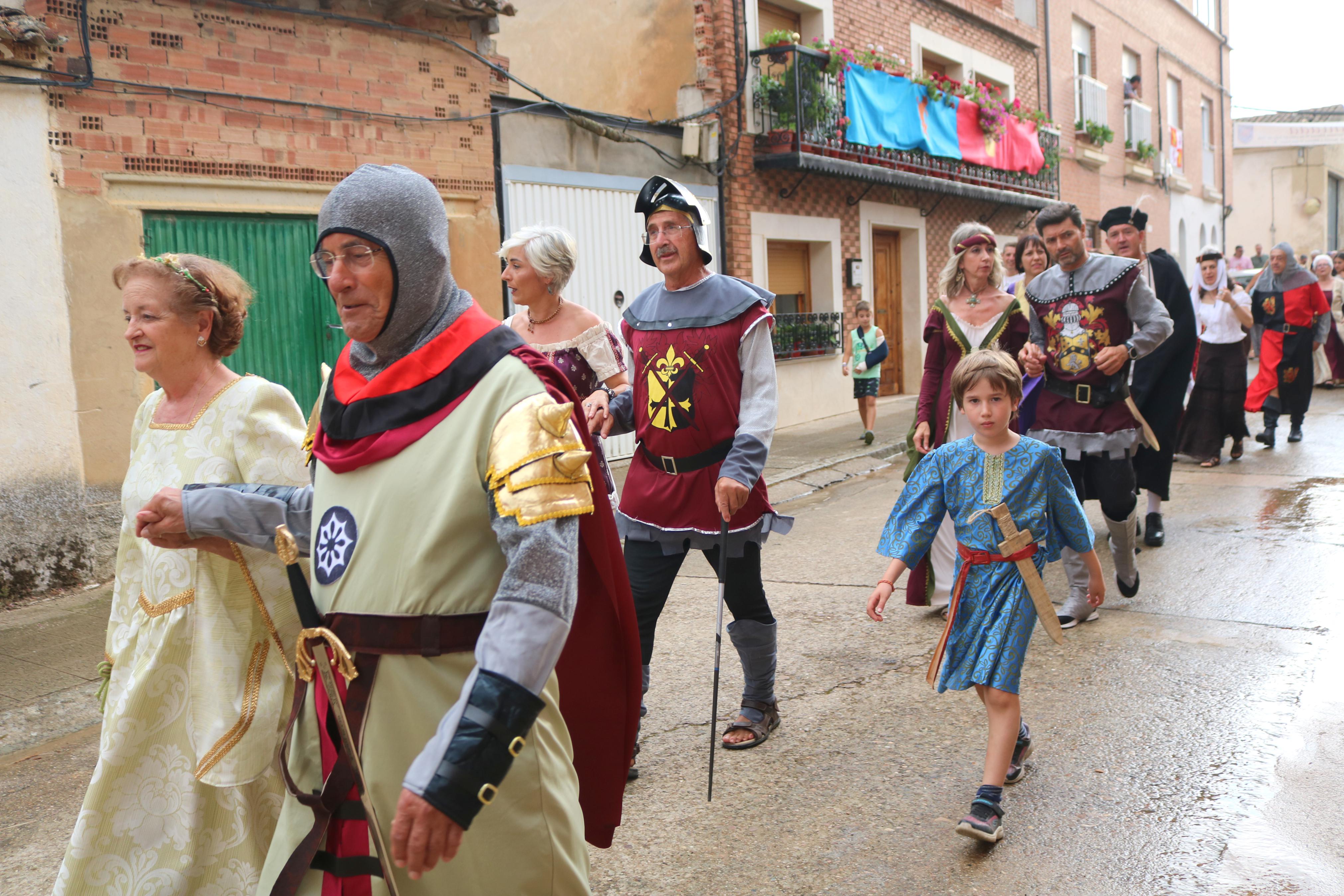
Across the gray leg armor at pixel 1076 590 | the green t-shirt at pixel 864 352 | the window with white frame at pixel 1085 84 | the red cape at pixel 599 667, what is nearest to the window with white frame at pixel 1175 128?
the window with white frame at pixel 1085 84

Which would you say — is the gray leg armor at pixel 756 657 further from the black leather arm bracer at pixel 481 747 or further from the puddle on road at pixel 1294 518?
the puddle on road at pixel 1294 518

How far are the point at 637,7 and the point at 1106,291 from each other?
29.7ft

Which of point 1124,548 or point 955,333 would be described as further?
point 1124,548

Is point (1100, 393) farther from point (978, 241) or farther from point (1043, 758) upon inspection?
point (1043, 758)

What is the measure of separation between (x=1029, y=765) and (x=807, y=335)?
35.9 feet

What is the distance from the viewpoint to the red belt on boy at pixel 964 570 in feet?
11.9

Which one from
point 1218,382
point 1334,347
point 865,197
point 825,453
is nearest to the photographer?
point 1218,382

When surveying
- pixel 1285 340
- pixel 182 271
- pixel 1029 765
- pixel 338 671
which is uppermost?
pixel 182 271

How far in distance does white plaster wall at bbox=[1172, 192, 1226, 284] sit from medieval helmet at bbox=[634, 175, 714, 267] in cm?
2400

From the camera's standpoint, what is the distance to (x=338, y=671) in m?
2.02

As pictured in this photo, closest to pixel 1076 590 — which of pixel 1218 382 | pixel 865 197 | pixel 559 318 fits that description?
pixel 559 318

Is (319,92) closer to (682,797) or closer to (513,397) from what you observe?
(682,797)

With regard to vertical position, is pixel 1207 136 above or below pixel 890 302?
above

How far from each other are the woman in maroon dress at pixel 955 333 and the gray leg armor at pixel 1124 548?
877 millimetres
